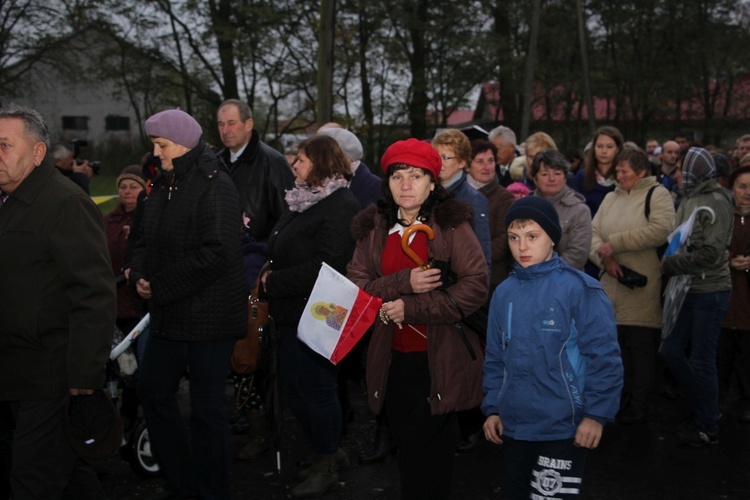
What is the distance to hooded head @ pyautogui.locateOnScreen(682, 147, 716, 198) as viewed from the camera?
564cm

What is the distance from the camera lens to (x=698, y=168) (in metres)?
5.66

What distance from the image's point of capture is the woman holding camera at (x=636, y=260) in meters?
6.18

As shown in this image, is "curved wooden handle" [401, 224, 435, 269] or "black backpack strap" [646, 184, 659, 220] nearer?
"curved wooden handle" [401, 224, 435, 269]

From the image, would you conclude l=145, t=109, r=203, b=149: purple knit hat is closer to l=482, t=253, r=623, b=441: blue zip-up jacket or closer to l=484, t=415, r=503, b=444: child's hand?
l=482, t=253, r=623, b=441: blue zip-up jacket

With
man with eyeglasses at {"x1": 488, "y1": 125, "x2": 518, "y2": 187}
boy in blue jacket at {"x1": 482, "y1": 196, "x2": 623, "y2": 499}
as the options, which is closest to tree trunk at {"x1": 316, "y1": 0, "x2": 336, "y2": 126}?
man with eyeglasses at {"x1": 488, "y1": 125, "x2": 518, "y2": 187}

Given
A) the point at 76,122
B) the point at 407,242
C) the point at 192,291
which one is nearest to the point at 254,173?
the point at 192,291

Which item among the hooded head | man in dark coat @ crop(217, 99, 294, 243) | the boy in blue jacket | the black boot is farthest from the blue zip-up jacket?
the hooded head

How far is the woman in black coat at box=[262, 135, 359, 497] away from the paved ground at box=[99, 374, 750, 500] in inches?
13.0

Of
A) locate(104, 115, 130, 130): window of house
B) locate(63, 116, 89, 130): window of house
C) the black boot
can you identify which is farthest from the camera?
locate(104, 115, 130, 130): window of house

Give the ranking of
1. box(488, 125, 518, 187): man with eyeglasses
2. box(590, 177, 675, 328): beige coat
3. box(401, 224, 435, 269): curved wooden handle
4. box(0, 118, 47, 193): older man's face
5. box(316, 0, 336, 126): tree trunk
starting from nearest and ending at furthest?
1. box(0, 118, 47, 193): older man's face
2. box(401, 224, 435, 269): curved wooden handle
3. box(590, 177, 675, 328): beige coat
4. box(488, 125, 518, 187): man with eyeglasses
5. box(316, 0, 336, 126): tree trunk

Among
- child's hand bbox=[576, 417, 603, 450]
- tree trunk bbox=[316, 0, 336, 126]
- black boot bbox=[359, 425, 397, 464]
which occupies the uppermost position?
tree trunk bbox=[316, 0, 336, 126]

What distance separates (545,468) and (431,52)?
2469 cm

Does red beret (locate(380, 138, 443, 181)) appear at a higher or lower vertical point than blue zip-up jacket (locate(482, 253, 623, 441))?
higher

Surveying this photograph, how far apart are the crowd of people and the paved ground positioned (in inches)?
6.4
